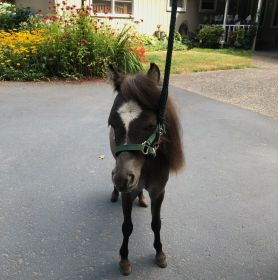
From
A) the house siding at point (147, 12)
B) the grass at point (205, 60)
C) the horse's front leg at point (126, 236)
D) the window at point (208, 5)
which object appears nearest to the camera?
the horse's front leg at point (126, 236)

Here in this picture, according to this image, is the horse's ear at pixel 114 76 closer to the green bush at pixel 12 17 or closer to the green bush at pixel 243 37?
the green bush at pixel 12 17

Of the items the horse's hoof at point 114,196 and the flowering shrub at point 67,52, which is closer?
the horse's hoof at point 114,196

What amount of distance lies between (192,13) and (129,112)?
18397 millimetres

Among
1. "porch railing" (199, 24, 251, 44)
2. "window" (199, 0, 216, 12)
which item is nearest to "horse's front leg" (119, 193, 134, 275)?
"porch railing" (199, 24, 251, 44)

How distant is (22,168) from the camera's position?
427 cm

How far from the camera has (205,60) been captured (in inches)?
506

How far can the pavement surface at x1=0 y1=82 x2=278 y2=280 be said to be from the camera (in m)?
2.69

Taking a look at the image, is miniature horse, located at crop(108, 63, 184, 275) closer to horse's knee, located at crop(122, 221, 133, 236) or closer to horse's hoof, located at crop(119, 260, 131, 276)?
horse's knee, located at crop(122, 221, 133, 236)

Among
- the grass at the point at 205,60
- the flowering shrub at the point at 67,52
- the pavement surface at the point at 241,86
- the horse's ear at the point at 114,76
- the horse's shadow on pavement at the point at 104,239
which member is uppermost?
the horse's ear at the point at 114,76

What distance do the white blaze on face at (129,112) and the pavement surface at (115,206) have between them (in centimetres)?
135

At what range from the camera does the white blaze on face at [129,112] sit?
1942 mm

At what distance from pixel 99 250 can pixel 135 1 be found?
15355 millimetres

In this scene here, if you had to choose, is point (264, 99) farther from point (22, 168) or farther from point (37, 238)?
point (37, 238)

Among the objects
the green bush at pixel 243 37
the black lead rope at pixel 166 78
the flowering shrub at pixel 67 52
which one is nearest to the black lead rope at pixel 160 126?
the black lead rope at pixel 166 78
